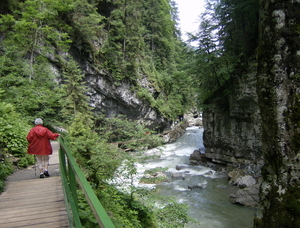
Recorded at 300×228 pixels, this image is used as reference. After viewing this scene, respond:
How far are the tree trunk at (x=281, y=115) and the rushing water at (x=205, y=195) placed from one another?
4039mm

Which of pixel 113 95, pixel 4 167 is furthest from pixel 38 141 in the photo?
pixel 113 95

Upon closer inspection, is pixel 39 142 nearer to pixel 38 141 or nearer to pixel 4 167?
pixel 38 141

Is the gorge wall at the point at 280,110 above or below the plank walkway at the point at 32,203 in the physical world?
above

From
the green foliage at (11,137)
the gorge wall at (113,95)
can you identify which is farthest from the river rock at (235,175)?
the green foliage at (11,137)

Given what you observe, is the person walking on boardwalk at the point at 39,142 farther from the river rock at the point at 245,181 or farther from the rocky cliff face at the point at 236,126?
the rocky cliff face at the point at 236,126

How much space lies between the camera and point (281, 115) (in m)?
4.08

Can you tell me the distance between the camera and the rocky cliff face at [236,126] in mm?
15606

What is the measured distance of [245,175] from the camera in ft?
46.4

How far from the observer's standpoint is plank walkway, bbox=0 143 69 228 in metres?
3.16

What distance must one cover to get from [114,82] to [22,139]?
16788 millimetres

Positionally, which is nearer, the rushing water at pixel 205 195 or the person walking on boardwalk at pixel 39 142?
the person walking on boardwalk at pixel 39 142

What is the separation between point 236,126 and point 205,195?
7345mm

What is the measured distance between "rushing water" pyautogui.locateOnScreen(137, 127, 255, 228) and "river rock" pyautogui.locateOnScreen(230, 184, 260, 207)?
275mm

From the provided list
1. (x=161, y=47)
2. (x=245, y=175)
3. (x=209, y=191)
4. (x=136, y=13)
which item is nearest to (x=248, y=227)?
(x=209, y=191)
